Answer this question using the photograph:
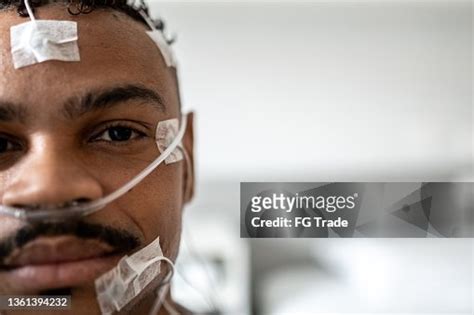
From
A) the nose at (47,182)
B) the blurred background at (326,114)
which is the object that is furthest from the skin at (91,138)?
the blurred background at (326,114)

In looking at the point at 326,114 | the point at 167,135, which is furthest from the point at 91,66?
the point at 326,114

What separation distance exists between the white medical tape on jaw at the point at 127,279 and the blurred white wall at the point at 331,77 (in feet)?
0.91

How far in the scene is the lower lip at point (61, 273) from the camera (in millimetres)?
810

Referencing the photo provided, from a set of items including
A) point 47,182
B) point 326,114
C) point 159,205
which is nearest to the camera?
point 47,182

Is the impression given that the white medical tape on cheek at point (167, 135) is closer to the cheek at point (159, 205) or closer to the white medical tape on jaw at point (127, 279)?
the cheek at point (159, 205)

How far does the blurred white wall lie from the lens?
1.10 metres

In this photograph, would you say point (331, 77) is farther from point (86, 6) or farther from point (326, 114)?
point (86, 6)

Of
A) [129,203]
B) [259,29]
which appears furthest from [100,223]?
[259,29]

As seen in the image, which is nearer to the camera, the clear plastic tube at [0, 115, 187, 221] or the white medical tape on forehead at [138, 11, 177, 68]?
the clear plastic tube at [0, 115, 187, 221]

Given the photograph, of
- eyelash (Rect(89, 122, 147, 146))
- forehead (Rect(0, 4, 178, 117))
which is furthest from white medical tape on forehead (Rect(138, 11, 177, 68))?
eyelash (Rect(89, 122, 147, 146))

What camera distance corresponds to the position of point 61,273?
81 cm

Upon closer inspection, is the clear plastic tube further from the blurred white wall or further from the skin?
the blurred white wall

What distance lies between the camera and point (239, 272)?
3.93 ft

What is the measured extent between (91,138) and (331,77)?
0.48 m
